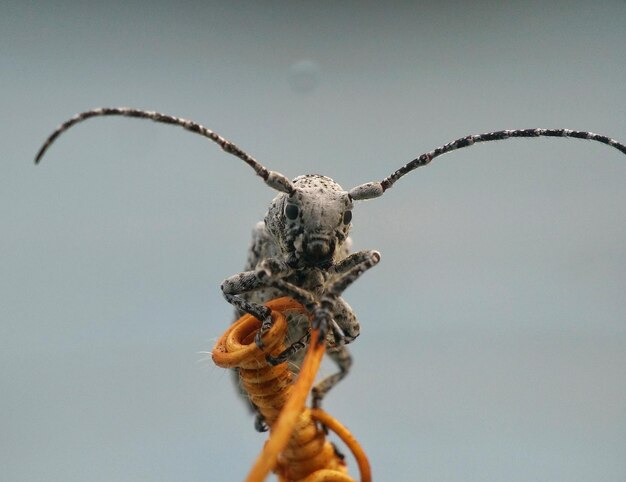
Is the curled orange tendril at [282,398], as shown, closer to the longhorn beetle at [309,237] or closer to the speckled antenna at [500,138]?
the longhorn beetle at [309,237]

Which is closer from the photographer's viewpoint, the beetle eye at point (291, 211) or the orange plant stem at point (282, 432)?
the orange plant stem at point (282, 432)

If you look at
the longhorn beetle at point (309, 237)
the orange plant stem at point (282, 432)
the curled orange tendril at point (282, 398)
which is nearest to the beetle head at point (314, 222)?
the longhorn beetle at point (309, 237)

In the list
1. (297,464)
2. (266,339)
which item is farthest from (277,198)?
(297,464)

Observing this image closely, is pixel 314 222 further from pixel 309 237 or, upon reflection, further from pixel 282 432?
pixel 282 432

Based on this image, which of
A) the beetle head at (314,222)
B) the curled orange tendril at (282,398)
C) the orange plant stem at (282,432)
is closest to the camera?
the orange plant stem at (282,432)

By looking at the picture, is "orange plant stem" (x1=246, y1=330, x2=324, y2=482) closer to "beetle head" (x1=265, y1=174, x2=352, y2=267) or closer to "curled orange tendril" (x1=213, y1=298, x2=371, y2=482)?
"curled orange tendril" (x1=213, y1=298, x2=371, y2=482)

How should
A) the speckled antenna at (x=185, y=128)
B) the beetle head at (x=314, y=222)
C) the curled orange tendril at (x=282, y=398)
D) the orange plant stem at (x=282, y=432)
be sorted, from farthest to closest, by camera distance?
the beetle head at (x=314, y=222)
the curled orange tendril at (x=282, y=398)
the speckled antenna at (x=185, y=128)
the orange plant stem at (x=282, y=432)
